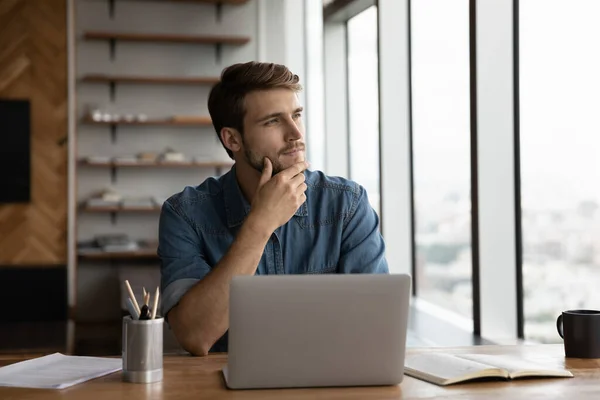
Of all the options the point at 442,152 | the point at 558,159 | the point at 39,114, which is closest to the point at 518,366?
the point at 558,159

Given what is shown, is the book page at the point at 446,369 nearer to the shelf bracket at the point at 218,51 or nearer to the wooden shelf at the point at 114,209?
the wooden shelf at the point at 114,209

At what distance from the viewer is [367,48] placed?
16.8 feet

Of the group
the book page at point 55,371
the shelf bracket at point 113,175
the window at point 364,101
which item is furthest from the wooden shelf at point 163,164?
the book page at point 55,371

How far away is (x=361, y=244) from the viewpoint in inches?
86.2

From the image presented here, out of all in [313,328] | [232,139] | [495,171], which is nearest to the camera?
[313,328]

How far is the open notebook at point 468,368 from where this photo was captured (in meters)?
1.45

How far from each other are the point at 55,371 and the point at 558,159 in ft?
6.91

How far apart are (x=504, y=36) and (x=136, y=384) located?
2372 mm

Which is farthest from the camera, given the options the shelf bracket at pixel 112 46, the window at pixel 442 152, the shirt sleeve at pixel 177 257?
the shelf bracket at pixel 112 46

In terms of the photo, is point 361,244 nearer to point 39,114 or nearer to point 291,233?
point 291,233

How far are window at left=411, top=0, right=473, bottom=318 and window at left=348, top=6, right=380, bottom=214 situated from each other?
0.38 m

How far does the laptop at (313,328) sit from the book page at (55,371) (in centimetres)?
30

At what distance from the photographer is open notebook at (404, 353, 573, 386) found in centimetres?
145

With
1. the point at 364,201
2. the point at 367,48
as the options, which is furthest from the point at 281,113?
the point at 367,48
